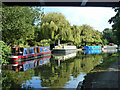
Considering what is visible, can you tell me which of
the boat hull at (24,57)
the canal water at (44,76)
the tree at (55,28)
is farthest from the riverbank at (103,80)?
the tree at (55,28)

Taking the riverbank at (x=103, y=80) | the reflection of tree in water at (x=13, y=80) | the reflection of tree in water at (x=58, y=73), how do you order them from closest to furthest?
the riverbank at (x=103, y=80), the reflection of tree in water at (x=13, y=80), the reflection of tree in water at (x=58, y=73)

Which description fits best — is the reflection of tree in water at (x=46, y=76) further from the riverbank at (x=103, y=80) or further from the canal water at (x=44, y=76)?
the riverbank at (x=103, y=80)

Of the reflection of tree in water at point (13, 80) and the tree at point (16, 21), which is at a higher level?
the tree at point (16, 21)

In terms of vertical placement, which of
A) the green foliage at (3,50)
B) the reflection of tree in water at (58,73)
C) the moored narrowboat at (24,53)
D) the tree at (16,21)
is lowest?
the reflection of tree in water at (58,73)

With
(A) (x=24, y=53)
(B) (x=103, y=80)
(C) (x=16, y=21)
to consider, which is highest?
(C) (x=16, y=21)

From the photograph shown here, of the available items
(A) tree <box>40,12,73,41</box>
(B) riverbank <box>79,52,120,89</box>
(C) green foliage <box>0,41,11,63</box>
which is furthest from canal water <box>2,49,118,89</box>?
(A) tree <box>40,12,73,41</box>

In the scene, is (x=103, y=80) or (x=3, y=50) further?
(x=3, y=50)

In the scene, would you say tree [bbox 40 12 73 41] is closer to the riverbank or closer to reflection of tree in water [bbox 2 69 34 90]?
reflection of tree in water [bbox 2 69 34 90]

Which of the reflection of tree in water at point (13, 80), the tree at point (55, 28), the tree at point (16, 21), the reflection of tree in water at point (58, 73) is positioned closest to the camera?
the reflection of tree in water at point (13, 80)

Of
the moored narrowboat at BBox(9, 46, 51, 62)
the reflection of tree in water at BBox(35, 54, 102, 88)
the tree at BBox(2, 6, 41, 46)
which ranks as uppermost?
the tree at BBox(2, 6, 41, 46)

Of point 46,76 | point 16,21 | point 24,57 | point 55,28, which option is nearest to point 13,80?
point 46,76

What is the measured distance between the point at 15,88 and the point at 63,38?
34.7 metres

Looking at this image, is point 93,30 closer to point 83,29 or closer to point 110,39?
point 83,29

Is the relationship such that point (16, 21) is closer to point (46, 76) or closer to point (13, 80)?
point (46, 76)
